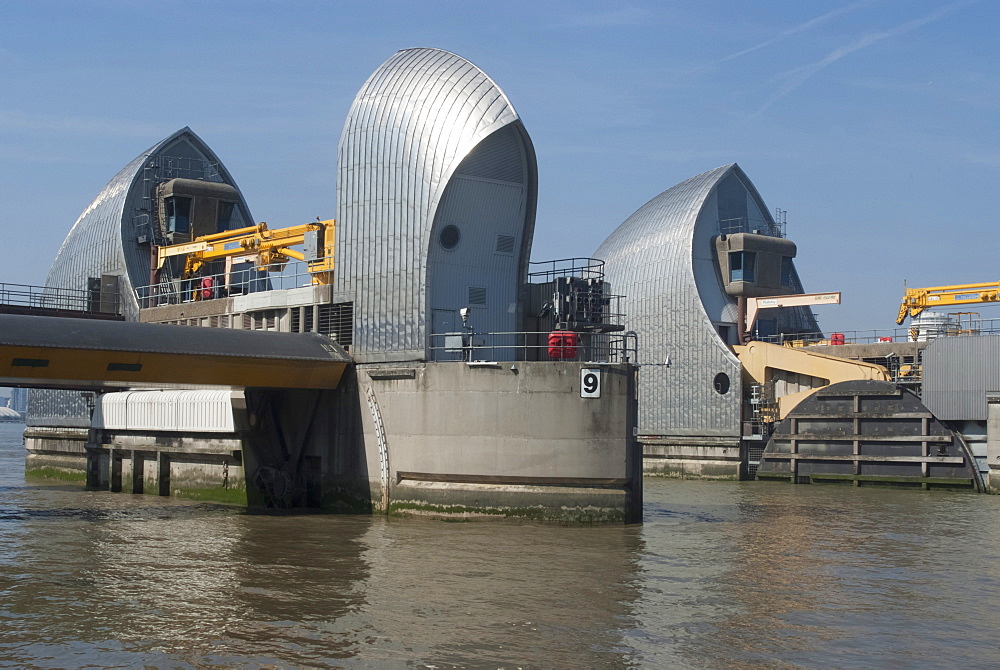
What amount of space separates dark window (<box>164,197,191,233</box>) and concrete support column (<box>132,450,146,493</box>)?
15370 millimetres

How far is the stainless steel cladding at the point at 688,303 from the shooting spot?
2527 inches

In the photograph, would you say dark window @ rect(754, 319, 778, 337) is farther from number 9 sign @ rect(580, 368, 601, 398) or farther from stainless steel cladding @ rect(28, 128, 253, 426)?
number 9 sign @ rect(580, 368, 601, 398)

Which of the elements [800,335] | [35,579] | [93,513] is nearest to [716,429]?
[800,335]

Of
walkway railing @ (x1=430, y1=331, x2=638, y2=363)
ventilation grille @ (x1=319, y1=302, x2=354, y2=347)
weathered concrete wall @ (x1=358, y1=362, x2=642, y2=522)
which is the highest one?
ventilation grille @ (x1=319, y1=302, x2=354, y2=347)

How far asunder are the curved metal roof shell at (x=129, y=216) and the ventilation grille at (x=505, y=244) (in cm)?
2509

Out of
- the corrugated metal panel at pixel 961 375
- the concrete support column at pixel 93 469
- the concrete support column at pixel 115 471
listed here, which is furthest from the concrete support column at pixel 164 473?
the corrugated metal panel at pixel 961 375

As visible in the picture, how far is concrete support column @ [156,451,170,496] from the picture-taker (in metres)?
44.8

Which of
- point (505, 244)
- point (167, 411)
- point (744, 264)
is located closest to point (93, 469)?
point (167, 411)

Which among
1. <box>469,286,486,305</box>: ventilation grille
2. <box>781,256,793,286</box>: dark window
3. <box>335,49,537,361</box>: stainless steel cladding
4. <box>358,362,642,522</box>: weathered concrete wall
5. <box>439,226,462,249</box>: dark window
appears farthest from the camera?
<box>781,256,793,286</box>: dark window

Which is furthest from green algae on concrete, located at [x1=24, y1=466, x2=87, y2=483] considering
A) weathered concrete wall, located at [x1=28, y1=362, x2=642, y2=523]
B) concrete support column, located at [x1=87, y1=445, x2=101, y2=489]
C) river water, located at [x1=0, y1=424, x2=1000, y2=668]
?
river water, located at [x1=0, y1=424, x2=1000, y2=668]

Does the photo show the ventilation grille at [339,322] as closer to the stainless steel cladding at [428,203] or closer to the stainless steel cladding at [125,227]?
the stainless steel cladding at [428,203]

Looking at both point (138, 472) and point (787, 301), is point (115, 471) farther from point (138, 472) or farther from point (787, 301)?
point (787, 301)

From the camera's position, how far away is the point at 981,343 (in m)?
51.2

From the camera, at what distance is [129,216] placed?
58.9 metres
